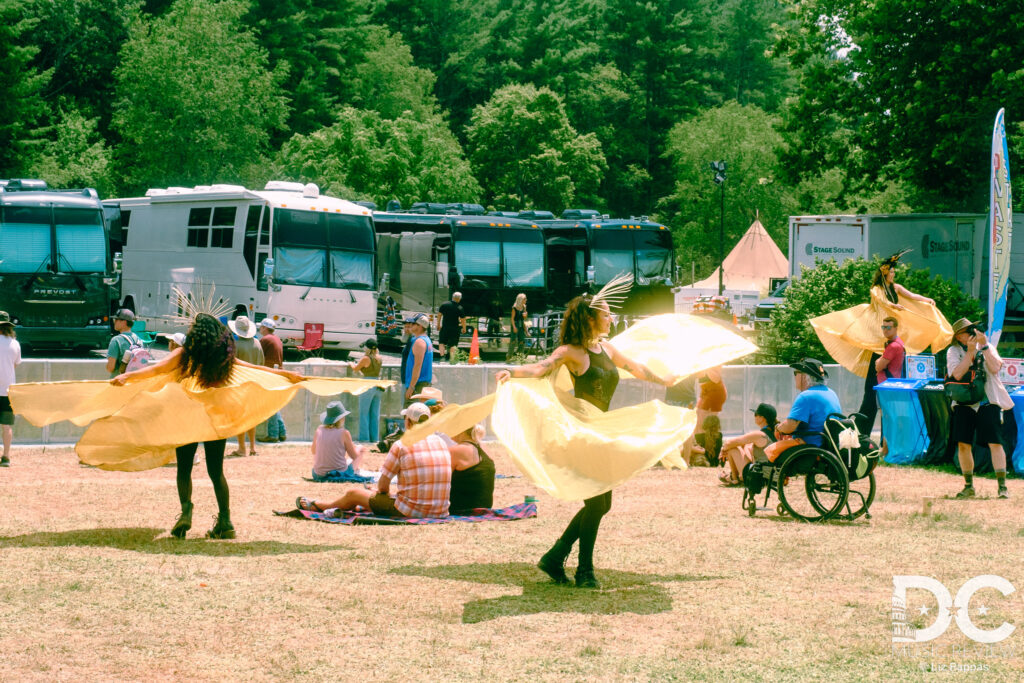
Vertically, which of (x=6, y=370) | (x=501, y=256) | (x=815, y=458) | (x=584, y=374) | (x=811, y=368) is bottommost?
(x=815, y=458)

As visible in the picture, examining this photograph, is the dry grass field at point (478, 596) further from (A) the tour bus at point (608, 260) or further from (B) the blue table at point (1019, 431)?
(A) the tour bus at point (608, 260)

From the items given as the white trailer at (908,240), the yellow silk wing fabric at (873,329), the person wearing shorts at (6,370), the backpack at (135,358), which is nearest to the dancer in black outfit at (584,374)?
the backpack at (135,358)

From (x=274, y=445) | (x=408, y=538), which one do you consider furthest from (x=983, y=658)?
(x=274, y=445)

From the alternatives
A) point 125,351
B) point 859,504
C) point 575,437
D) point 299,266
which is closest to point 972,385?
point 859,504

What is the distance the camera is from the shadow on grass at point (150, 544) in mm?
9219

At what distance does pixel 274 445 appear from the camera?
54.2 feet

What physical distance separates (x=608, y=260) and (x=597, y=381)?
25.2 m

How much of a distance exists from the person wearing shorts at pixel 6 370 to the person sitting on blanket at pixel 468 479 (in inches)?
214

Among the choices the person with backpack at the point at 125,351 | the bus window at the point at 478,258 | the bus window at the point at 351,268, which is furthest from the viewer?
the bus window at the point at 478,258

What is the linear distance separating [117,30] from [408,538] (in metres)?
60.0

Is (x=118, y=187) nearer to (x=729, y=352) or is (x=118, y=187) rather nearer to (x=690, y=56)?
(x=690, y=56)

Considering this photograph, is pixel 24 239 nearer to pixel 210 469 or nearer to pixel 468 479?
pixel 468 479

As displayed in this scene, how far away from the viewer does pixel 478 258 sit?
99.2 feet

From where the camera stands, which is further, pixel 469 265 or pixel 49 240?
pixel 469 265
